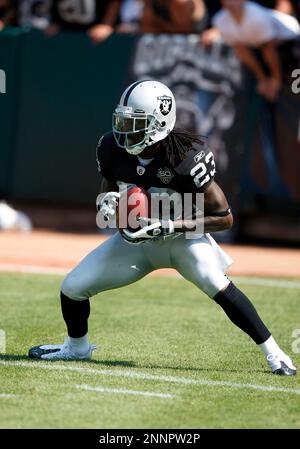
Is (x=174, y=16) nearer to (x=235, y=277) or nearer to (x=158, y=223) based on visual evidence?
(x=235, y=277)

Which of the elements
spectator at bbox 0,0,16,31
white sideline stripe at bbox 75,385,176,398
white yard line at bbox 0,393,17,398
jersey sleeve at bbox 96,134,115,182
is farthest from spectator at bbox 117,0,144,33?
white yard line at bbox 0,393,17,398

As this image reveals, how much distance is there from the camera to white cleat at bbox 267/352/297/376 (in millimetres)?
6070

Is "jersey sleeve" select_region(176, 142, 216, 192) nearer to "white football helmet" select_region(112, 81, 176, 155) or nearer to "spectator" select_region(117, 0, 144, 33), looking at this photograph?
"white football helmet" select_region(112, 81, 176, 155)

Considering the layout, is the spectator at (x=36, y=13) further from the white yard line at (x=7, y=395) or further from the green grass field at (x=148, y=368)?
the white yard line at (x=7, y=395)

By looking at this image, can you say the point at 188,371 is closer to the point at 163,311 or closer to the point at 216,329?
the point at 216,329

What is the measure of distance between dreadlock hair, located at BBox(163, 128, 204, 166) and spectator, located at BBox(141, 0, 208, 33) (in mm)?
6378

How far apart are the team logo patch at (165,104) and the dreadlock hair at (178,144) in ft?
0.57

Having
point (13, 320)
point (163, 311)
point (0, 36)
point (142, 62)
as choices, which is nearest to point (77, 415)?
point (13, 320)

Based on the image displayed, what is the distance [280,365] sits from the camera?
239 inches

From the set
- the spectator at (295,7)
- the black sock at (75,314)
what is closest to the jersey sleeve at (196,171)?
the black sock at (75,314)

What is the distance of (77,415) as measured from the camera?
5.06m

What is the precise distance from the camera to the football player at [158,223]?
5953mm

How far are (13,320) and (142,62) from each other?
223 inches

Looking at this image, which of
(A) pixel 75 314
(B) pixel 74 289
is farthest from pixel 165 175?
(A) pixel 75 314
